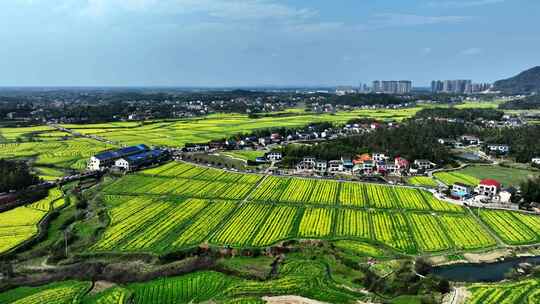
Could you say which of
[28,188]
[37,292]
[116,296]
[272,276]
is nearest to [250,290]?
[272,276]

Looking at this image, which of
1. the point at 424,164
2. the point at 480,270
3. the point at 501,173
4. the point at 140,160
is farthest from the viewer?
the point at 424,164

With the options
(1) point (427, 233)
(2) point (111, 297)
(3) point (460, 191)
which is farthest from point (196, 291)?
(3) point (460, 191)

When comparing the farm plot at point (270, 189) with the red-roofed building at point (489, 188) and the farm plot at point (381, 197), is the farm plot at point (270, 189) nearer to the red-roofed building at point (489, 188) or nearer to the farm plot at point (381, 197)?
the farm plot at point (381, 197)

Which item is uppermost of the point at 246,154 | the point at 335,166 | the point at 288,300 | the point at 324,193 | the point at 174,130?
the point at 174,130

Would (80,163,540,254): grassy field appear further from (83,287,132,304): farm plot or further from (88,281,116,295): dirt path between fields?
(83,287,132,304): farm plot

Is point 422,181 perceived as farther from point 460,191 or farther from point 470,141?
point 470,141

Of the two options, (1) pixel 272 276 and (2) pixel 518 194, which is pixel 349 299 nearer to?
(1) pixel 272 276

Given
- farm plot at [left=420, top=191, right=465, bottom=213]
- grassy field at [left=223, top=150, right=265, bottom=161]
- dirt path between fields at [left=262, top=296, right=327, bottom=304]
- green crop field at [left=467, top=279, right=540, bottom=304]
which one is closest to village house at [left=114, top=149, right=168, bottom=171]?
grassy field at [left=223, top=150, right=265, bottom=161]
